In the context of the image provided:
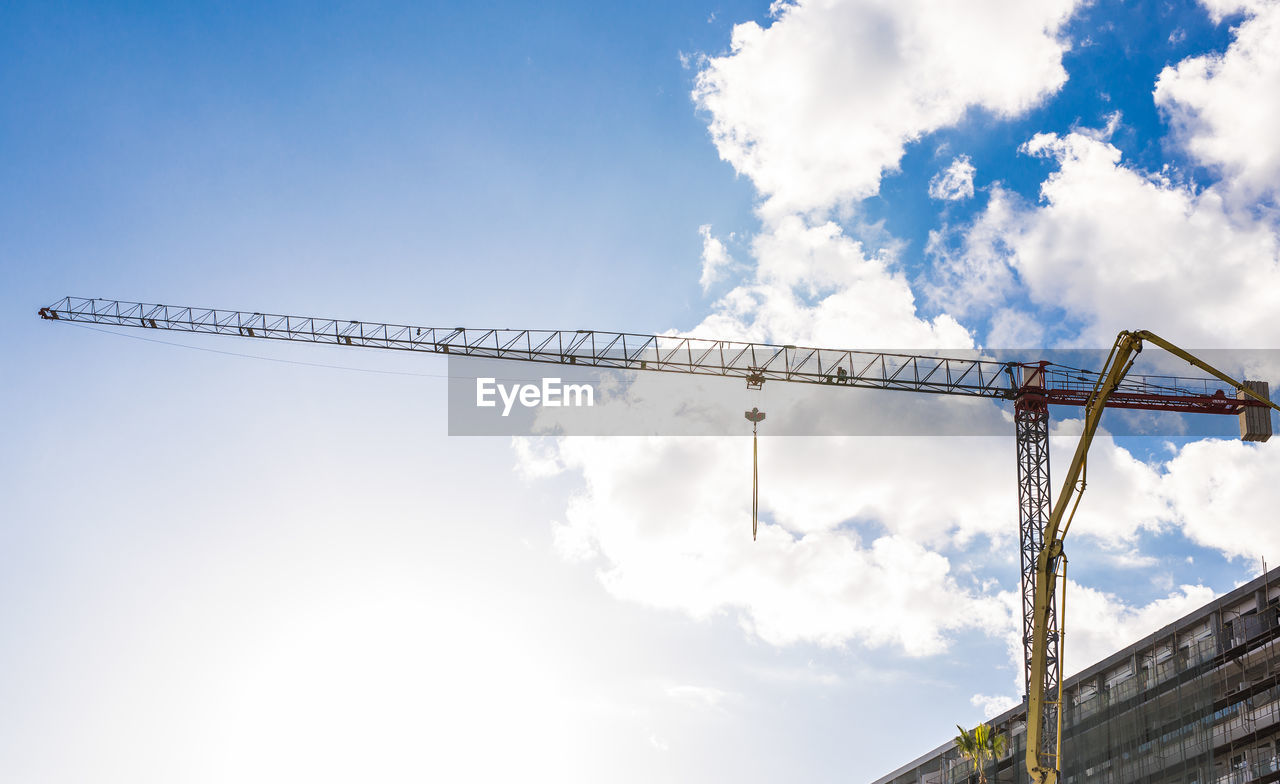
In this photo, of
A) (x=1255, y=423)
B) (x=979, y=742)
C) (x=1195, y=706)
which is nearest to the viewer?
(x=1195, y=706)

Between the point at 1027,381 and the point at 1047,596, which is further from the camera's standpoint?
the point at 1027,381

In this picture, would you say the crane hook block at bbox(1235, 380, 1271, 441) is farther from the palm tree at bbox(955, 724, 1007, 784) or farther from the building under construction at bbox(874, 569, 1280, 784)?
the palm tree at bbox(955, 724, 1007, 784)

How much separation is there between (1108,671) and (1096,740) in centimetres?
593

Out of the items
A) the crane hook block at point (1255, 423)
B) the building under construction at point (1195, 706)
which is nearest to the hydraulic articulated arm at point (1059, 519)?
the building under construction at point (1195, 706)

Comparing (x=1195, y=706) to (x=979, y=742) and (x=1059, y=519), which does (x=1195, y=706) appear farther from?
(x=1059, y=519)

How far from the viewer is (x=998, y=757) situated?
85.1 meters

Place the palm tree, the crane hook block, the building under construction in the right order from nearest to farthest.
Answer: the building under construction
the palm tree
the crane hook block

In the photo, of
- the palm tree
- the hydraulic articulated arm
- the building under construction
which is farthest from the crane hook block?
the hydraulic articulated arm

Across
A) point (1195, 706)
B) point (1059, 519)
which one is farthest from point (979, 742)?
point (1059, 519)

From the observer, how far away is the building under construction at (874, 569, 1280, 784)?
6378 centimetres

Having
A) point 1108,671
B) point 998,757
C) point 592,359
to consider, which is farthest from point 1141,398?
point 592,359

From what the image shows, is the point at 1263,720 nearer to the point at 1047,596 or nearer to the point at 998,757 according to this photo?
the point at 998,757

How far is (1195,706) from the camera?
66625 millimetres

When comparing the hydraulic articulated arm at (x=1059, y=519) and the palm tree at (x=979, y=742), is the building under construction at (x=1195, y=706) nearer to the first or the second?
the palm tree at (x=979, y=742)
